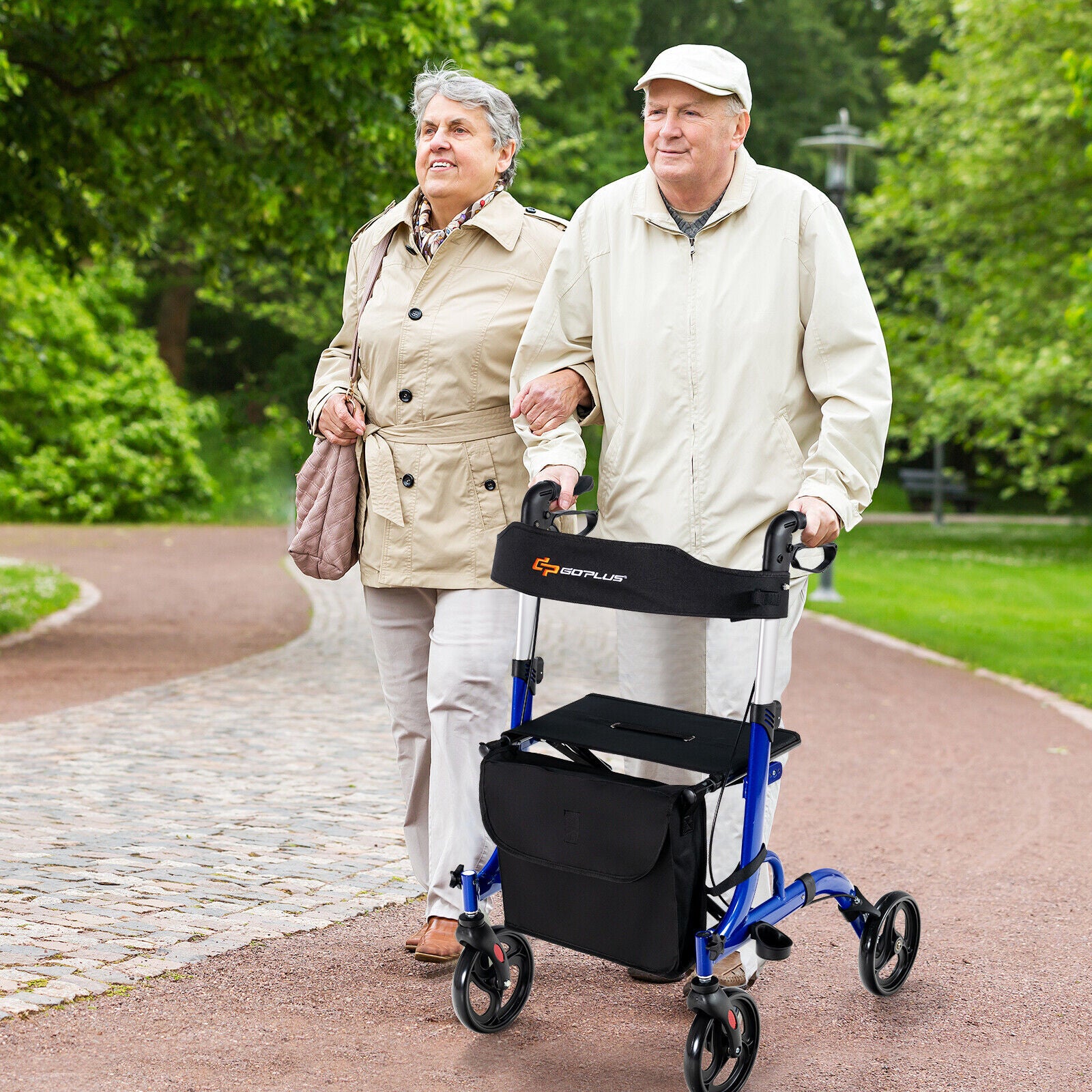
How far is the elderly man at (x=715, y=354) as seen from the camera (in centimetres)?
351

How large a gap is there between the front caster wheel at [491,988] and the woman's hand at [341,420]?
1352mm

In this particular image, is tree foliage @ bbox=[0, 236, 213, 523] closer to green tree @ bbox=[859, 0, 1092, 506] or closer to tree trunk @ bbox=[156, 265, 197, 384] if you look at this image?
tree trunk @ bbox=[156, 265, 197, 384]

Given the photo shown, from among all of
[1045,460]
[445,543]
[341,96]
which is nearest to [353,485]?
[445,543]

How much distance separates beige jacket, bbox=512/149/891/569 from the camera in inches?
139

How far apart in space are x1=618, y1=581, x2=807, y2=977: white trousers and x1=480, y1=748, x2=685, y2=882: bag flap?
0.40m

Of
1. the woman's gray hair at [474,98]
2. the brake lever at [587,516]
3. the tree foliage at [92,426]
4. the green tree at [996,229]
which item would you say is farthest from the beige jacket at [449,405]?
the tree foliage at [92,426]

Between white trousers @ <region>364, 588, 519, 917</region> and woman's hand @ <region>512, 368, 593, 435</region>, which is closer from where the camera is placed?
woman's hand @ <region>512, 368, 593, 435</region>

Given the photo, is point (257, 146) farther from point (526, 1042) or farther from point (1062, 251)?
point (1062, 251)

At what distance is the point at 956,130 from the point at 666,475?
833 inches

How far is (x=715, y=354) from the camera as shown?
357 centimetres

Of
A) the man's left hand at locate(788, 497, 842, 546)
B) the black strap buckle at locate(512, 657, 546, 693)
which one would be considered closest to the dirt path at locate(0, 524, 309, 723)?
the black strap buckle at locate(512, 657, 546, 693)

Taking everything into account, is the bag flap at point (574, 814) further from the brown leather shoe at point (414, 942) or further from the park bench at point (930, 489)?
the park bench at point (930, 489)

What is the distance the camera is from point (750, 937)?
11.3 ft

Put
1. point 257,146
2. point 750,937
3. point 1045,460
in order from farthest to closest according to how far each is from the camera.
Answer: point 1045,460 → point 257,146 → point 750,937
